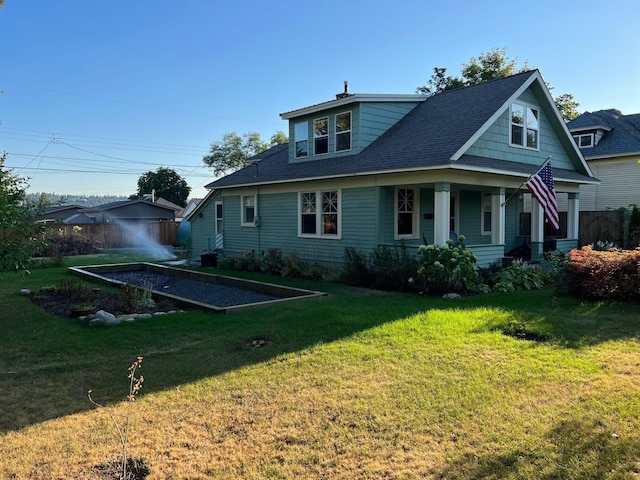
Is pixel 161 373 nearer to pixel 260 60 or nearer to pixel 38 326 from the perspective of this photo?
pixel 38 326

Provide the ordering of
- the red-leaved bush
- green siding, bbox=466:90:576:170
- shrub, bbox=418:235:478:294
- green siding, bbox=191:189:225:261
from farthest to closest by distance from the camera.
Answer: green siding, bbox=191:189:225:261, green siding, bbox=466:90:576:170, shrub, bbox=418:235:478:294, the red-leaved bush

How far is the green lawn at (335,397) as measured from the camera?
3406mm

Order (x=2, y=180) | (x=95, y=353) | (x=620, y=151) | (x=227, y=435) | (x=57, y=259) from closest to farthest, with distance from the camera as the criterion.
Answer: (x=227, y=435)
(x=95, y=353)
(x=2, y=180)
(x=57, y=259)
(x=620, y=151)

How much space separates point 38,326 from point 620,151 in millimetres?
23823

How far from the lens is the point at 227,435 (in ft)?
12.6

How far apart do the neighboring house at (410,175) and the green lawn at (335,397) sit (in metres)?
5.50

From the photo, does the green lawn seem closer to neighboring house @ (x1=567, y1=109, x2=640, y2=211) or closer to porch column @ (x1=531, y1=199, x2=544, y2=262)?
porch column @ (x1=531, y1=199, x2=544, y2=262)

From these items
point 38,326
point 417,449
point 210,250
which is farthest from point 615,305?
point 210,250

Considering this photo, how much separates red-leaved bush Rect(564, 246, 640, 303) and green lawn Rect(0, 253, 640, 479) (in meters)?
1.54

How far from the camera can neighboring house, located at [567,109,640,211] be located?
2155 centimetres

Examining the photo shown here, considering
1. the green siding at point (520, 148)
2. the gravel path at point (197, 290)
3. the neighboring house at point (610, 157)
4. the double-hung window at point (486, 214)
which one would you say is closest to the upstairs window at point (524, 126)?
the green siding at point (520, 148)

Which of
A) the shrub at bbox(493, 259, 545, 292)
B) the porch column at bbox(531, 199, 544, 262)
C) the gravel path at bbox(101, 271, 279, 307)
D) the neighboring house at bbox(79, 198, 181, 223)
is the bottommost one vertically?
the gravel path at bbox(101, 271, 279, 307)

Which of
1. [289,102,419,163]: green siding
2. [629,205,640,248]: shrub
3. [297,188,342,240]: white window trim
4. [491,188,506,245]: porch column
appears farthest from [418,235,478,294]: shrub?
[629,205,640,248]: shrub

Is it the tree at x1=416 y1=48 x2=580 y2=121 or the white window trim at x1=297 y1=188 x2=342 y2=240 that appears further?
the tree at x1=416 y1=48 x2=580 y2=121
